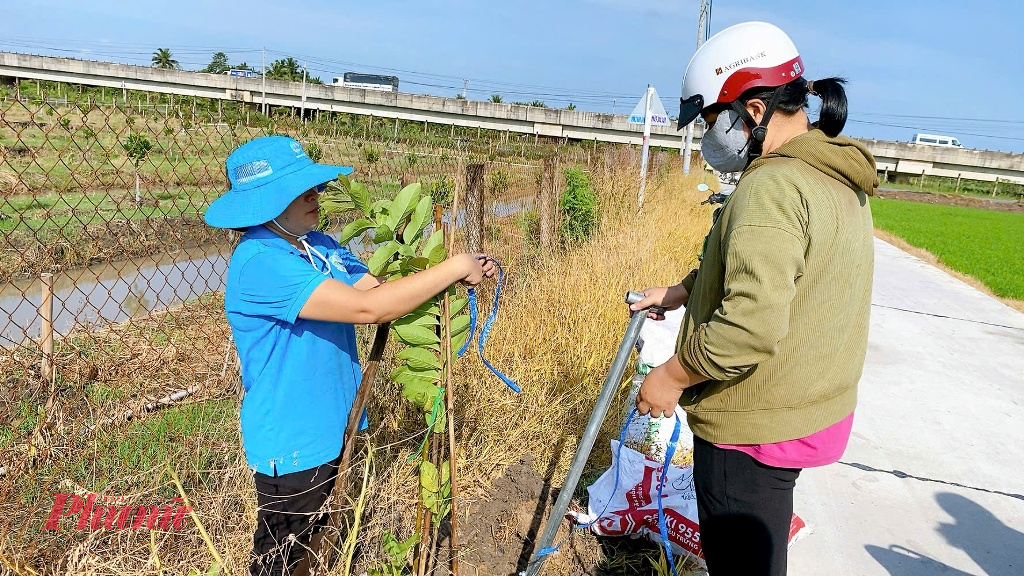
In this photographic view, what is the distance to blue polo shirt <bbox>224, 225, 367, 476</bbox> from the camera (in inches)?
62.4

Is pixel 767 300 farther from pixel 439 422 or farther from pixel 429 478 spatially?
pixel 429 478

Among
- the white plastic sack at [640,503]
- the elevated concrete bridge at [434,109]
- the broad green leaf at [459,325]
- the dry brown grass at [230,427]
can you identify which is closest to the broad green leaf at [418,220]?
the broad green leaf at [459,325]

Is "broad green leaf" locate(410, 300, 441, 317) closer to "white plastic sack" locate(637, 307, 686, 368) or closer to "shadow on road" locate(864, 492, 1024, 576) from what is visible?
"white plastic sack" locate(637, 307, 686, 368)

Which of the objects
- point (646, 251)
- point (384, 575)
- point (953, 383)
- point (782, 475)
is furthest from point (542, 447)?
point (953, 383)

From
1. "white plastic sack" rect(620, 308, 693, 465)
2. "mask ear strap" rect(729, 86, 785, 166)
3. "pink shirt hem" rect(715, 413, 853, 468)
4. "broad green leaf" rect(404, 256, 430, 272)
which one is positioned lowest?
"white plastic sack" rect(620, 308, 693, 465)

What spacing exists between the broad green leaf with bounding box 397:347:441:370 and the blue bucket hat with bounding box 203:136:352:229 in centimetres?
50

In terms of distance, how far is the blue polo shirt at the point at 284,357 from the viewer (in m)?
1.59

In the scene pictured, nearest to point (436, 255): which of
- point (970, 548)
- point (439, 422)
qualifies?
point (439, 422)

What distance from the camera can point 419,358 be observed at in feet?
5.83

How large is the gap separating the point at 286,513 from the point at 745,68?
5.72 ft

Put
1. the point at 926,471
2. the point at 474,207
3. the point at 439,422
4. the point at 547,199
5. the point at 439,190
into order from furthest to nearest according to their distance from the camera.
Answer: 1. the point at 547,199
2. the point at 474,207
3. the point at 439,190
4. the point at 926,471
5. the point at 439,422

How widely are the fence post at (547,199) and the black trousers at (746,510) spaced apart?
4.46 m

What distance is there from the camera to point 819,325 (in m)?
1.55

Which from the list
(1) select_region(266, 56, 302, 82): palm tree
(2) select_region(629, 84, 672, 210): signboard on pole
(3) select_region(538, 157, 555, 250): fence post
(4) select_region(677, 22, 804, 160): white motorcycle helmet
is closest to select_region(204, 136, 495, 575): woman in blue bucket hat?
(4) select_region(677, 22, 804, 160): white motorcycle helmet
